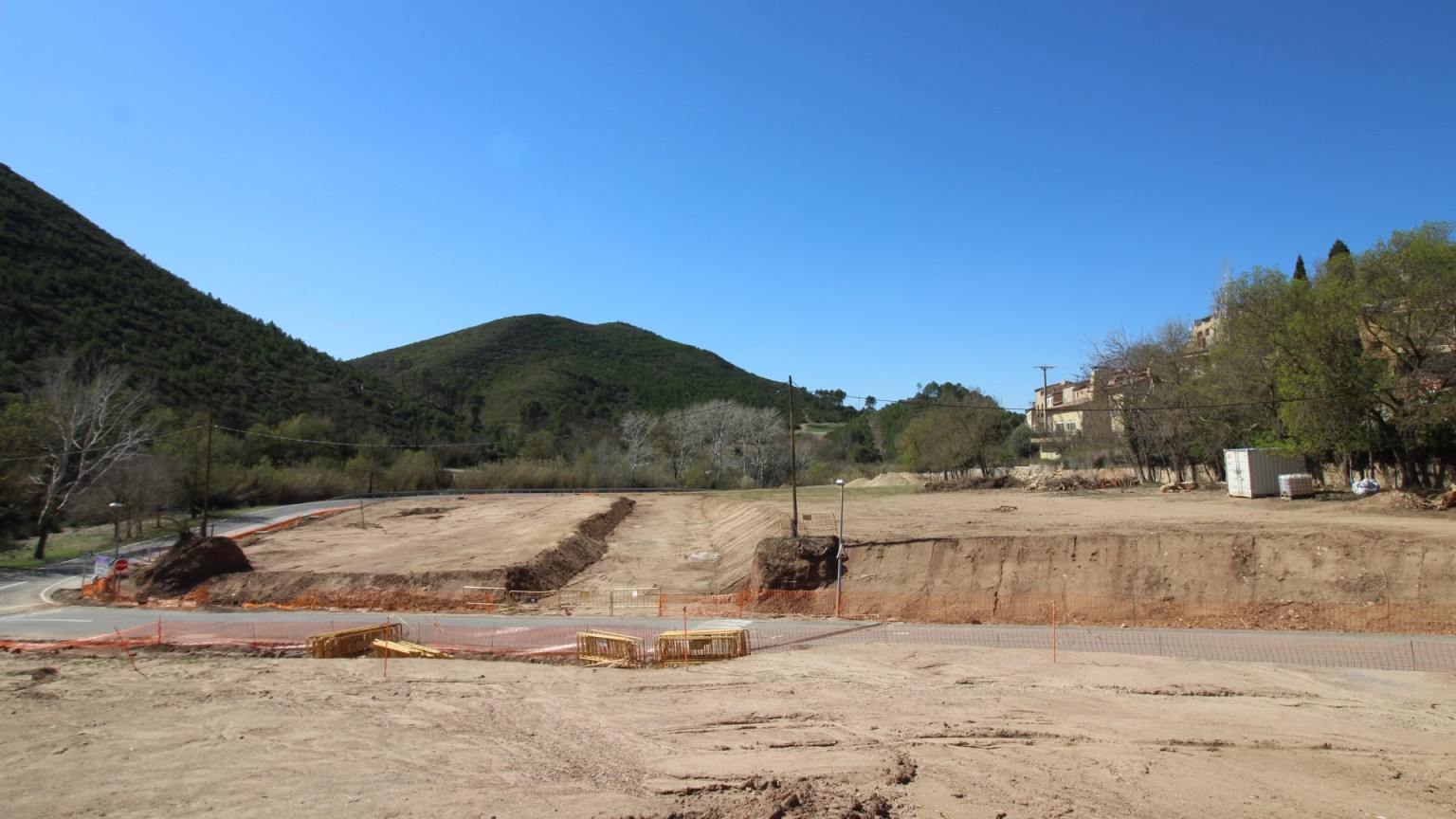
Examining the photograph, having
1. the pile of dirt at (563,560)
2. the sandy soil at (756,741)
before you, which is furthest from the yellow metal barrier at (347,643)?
the pile of dirt at (563,560)

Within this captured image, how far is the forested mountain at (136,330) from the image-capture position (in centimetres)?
5856

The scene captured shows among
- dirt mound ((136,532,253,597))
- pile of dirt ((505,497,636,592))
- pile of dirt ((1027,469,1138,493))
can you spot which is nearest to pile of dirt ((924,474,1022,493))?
pile of dirt ((1027,469,1138,493))

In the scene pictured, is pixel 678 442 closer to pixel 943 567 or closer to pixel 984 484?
pixel 984 484

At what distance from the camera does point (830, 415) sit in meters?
174

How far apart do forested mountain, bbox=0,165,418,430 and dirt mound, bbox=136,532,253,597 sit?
31201mm

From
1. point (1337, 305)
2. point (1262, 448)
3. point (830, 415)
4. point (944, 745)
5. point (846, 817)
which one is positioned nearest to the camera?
point (846, 817)

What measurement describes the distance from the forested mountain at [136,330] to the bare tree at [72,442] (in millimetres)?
9383

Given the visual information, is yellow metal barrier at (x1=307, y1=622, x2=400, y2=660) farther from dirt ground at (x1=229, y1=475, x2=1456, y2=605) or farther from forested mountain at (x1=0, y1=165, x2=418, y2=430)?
forested mountain at (x1=0, y1=165, x2=418, y2=430)

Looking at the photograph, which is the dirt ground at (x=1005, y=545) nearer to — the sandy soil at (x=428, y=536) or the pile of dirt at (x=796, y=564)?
the sandy soil at (x=428, y=536)

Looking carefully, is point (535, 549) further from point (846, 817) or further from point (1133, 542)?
point (846, 817)

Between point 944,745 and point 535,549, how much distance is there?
91.2 ft

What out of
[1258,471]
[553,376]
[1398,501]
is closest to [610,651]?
[1398,501]

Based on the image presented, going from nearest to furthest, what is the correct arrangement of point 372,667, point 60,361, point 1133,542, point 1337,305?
point 372,667
point 1133,542
point 1337,305
point 60,361

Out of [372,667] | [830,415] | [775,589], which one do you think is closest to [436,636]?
[372,667]
